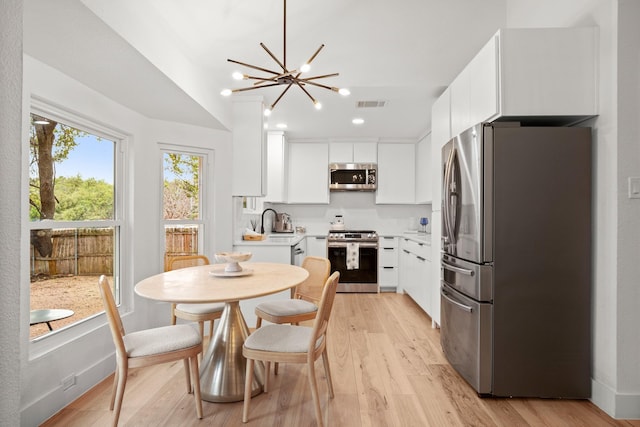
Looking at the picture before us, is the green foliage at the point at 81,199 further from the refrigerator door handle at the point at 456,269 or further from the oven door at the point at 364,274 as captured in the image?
the oven door at the point at 364,274

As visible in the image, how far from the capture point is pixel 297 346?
1.91 meters

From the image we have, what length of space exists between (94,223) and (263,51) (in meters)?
1.96

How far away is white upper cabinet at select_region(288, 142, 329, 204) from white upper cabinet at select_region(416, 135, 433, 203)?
1.38m

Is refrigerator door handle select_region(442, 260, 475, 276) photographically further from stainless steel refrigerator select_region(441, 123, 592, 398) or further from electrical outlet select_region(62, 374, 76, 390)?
electrical outlet select_region(62, 374, 76, 390)

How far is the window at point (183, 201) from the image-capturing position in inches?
137

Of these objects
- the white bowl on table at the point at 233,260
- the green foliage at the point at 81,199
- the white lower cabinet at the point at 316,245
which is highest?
the green foliage at the point at 81,199

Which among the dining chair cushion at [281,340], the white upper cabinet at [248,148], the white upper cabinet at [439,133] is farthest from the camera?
the white upper cabinet at [248,148]

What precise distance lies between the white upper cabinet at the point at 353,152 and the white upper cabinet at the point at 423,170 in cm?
66

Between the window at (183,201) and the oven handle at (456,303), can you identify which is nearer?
the oven handle at (456,303)

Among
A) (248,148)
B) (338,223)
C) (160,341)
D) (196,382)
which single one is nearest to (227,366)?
(196,382)

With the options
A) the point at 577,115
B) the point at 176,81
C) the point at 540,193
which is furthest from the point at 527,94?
the point at 176,81

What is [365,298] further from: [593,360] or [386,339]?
[593,360]

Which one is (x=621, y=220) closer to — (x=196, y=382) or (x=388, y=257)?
(x=196, y=382)

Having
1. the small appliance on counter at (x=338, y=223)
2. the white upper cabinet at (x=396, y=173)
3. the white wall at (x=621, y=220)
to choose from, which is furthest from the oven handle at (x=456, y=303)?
the small appliance on counter at (x=338, y=223)
